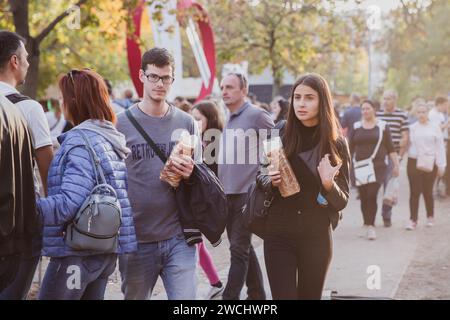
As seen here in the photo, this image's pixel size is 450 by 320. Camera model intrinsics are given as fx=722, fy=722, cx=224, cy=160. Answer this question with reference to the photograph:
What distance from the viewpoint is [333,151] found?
461cm

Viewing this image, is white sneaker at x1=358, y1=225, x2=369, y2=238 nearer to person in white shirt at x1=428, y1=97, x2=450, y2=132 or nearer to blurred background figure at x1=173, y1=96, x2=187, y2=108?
blurred background figure at x1=173, y1=96, x2=187, y2=108

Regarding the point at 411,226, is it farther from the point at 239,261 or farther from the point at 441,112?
the point at 239,261

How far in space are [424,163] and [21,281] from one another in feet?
30.0

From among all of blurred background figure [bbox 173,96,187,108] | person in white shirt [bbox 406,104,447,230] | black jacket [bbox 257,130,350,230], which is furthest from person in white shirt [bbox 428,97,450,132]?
black jacket [bbox 257,130,350,230]

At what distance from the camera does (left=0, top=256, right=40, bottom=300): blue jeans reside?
389cm

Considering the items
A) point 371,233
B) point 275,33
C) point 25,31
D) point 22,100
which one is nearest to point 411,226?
point 371,233

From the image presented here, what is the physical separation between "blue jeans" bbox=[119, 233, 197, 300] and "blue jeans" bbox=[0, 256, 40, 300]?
78cm

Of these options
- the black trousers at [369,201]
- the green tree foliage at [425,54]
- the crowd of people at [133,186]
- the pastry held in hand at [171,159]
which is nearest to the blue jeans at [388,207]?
the black trousers at [369,201]

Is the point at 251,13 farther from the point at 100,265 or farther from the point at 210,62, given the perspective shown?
the point at 100,265

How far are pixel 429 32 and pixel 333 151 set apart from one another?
40703 millimetres

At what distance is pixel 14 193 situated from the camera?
3479 millimetres

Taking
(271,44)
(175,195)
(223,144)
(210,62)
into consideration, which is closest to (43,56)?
(210,62)

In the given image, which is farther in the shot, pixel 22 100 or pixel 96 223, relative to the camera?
pixel 22 100

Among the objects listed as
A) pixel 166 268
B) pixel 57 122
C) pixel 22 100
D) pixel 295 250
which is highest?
pixel 22 100
